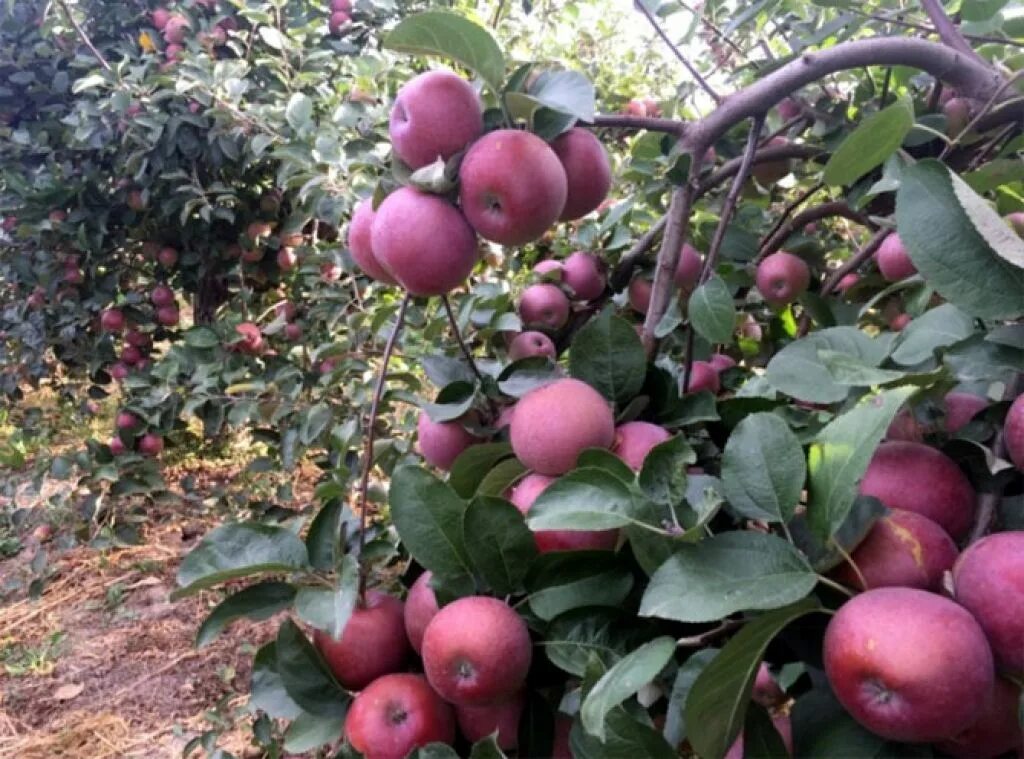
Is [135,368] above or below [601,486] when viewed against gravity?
below

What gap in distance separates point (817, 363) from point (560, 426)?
188 mm

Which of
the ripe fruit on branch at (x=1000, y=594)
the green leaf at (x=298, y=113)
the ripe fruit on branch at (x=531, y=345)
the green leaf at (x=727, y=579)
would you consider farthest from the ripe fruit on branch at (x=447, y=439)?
the green leaf at (x=298, y=113)

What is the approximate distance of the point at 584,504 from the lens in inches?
18.9

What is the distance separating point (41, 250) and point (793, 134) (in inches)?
93.8

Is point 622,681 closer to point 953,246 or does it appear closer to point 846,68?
point 953,246

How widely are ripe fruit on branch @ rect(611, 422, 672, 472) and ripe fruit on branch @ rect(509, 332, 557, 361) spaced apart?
9.8 inches

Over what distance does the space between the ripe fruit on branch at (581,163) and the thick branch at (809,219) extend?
14.4 inches

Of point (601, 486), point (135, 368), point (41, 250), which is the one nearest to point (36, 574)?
point (135, 368)

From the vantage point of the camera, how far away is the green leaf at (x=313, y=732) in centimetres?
61

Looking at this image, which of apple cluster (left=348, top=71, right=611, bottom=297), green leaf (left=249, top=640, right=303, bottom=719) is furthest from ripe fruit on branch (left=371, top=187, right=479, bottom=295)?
green leaf (left=249, top=640, right=303, bottom=719)

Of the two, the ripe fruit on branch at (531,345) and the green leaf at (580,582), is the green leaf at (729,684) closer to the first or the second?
the green leaf at (580,582)

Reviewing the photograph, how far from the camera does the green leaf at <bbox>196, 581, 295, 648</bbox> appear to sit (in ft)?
2.00

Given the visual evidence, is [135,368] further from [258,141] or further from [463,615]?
[463,615]

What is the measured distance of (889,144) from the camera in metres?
0.64
